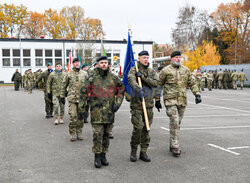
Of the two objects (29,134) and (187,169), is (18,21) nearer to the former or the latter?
(29,134)

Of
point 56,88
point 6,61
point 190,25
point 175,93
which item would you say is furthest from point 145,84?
point 190,25

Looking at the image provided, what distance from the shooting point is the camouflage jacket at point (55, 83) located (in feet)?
33.0

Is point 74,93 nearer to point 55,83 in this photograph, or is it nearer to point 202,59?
point 55,83

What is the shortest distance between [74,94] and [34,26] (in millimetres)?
56657

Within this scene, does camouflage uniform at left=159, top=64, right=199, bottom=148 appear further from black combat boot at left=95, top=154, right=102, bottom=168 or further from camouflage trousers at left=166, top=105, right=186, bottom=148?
black combat boot at left=95, top=154, right=102, bottom=168

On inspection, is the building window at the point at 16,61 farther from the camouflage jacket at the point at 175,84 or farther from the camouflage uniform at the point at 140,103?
the camouflage uniform at the point at 140,103

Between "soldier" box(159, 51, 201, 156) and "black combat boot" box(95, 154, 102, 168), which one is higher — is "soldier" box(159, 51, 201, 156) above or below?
above

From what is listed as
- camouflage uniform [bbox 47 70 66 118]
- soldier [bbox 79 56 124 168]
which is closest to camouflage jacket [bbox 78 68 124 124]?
soldier [bbox 79 56 124 168]

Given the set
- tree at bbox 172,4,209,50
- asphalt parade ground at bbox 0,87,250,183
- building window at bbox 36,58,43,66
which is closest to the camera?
asphalt parade ground at bbox 0,87,250,183

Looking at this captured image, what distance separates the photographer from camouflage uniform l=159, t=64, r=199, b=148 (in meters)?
6.13

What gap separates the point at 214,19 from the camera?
180 feet

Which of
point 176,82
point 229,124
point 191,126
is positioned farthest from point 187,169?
point 229,124

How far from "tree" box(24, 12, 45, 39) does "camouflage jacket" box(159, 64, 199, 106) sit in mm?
57757

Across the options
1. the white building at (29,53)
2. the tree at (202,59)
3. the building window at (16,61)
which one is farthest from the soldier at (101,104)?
the building window at (16,61)
